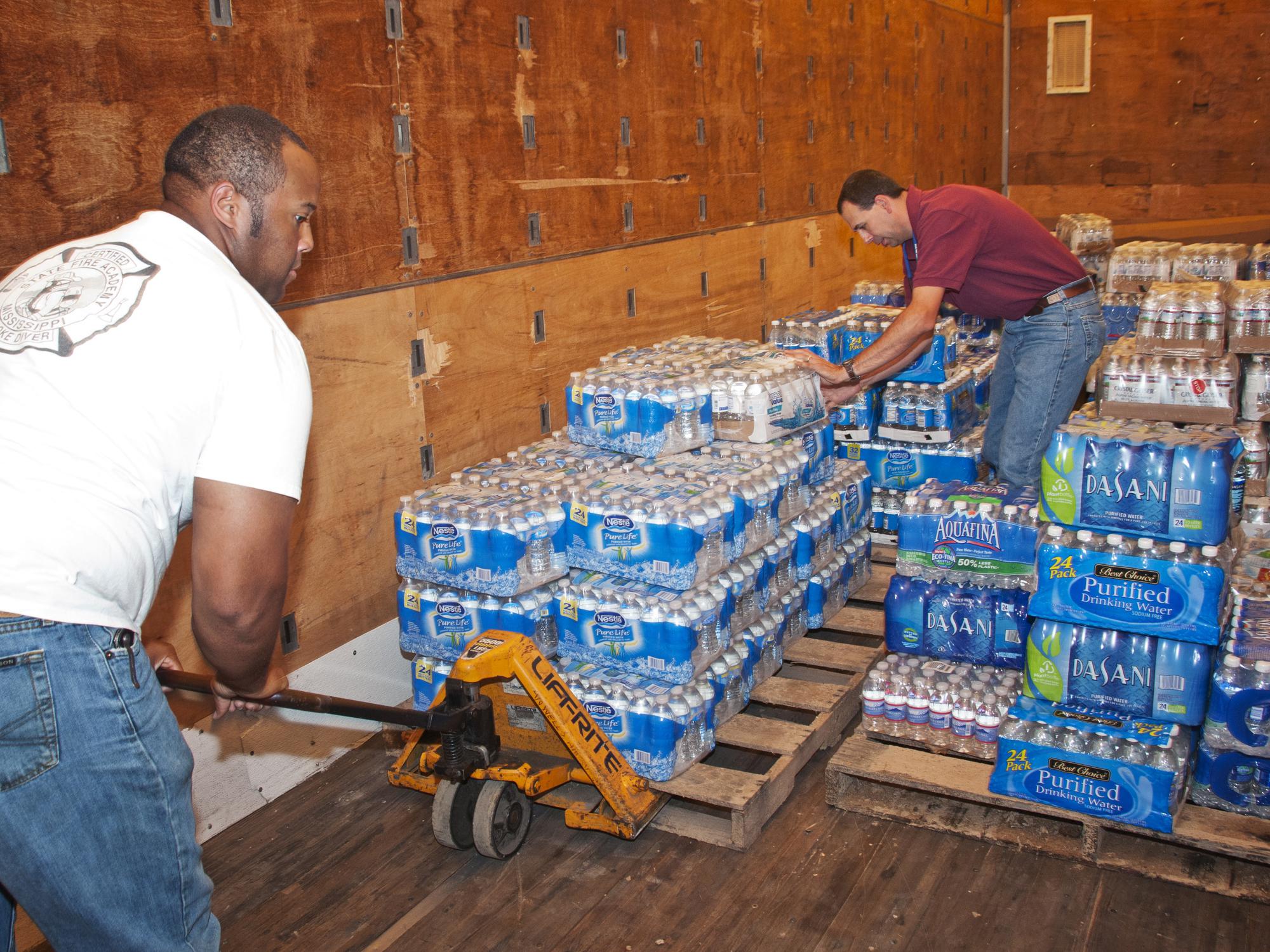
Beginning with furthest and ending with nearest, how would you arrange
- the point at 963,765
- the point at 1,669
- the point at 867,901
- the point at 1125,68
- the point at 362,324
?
1. the point at 1125,68
2. the point at 362,324
3. the point at 963,765
4. the point at 867,901
5. the point at 1,669

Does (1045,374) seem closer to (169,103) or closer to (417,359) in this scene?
(417,359)

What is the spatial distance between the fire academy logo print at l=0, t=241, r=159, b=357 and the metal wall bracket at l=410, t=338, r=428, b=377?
3106 millimetres

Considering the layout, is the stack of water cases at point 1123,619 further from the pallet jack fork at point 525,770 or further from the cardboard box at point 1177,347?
the pallet jack fork at point 525,770

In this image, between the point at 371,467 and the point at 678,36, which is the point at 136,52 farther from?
the point at 678,36

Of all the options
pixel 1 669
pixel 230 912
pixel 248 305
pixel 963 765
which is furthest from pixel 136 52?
pixel 963 765

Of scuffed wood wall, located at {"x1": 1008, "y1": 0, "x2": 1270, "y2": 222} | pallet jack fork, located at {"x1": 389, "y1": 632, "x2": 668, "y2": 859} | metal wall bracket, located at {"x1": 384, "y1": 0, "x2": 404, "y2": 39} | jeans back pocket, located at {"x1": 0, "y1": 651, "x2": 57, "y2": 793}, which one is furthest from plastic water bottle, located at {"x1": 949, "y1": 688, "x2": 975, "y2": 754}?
scuffed wood wall, located at {"x1": 1008, "y1": 0, "x2": 1270, "y2": 222}

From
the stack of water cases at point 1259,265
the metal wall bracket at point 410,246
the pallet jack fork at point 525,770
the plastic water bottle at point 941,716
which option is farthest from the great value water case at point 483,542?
the stack of water cases at point 1259,265

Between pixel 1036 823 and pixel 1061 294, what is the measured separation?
2483 mm

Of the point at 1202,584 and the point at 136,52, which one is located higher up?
the point at 136,52

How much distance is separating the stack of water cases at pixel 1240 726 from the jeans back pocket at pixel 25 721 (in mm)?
3588

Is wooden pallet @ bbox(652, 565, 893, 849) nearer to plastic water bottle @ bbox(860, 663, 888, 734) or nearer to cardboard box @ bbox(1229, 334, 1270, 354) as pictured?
plastic water bottle @ bbox(860, 663, 888, 734)

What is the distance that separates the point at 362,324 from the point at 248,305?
290 cm

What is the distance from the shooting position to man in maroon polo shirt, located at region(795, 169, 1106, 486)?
511cm

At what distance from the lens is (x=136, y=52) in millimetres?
3900
